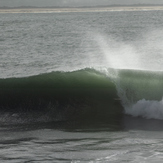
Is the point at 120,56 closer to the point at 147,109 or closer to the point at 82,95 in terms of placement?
the point at 82,95

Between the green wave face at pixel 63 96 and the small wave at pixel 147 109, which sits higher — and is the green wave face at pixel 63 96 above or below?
above

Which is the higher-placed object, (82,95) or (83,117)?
(82,95)

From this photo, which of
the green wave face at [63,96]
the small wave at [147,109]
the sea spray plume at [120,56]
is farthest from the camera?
the sea spray plume at [120,56]

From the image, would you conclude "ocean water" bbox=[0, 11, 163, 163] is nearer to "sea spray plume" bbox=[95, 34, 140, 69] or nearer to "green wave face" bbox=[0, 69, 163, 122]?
"green wave face" bbox=[0, 69, 163, 122]

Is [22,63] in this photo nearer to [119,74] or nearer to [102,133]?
[119,74]

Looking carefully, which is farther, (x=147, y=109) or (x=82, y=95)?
(x=82, y=95)

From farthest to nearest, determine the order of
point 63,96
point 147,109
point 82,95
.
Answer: point 82,95 → point 63,96 → point 147,109

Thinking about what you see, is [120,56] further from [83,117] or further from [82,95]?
[83,117]

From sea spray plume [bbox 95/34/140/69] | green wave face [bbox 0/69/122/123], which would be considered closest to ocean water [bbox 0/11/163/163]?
green wave face [bbox 0/69/122/123]

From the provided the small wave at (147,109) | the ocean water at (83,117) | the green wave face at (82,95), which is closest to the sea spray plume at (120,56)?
the green wave face at (82,95)

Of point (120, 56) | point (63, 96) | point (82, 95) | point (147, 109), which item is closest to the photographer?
point (147, 109)

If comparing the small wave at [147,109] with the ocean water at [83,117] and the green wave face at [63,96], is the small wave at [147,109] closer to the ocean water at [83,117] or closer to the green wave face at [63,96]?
the ocean water at [83,117]

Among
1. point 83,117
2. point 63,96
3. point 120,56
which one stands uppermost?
point 120,56

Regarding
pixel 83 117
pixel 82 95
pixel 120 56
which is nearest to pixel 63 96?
pixel 82 95
